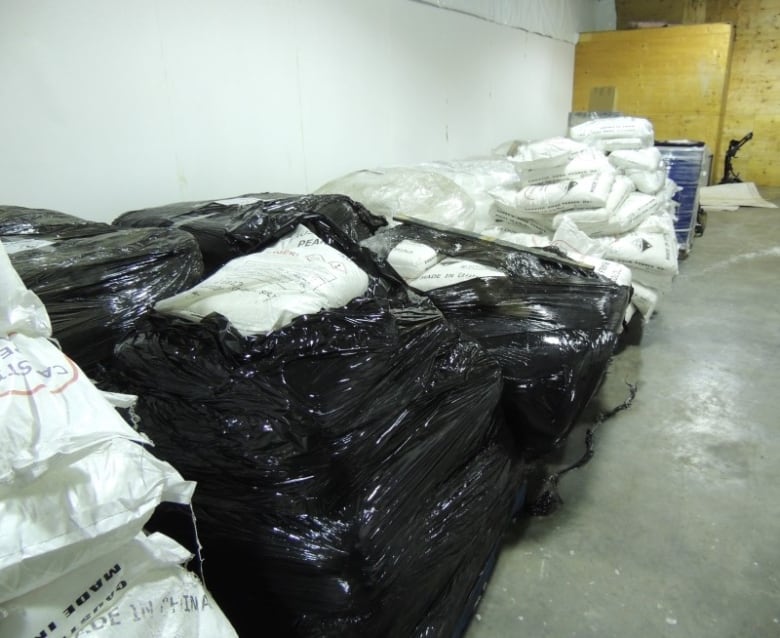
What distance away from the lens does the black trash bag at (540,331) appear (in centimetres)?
144

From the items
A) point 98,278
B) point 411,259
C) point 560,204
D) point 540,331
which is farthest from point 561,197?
point 98,278

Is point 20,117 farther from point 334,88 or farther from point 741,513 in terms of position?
point 741,513

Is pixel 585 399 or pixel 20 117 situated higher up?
pixel 20 117

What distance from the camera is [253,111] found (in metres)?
2.39

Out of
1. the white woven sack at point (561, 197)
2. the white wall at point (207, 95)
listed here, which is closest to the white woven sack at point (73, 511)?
the white wall at point (207, 95)

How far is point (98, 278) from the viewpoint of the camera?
1.20 metres

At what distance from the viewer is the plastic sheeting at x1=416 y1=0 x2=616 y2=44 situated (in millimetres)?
4191

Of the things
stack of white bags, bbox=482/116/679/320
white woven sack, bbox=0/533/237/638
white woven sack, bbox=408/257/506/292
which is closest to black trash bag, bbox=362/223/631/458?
white woven sack, bbox=408/257/506/292

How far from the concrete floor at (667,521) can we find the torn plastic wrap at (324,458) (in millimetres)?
332

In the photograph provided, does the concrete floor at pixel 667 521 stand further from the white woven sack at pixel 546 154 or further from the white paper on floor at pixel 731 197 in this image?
the white paper on floor at pixel 731 197

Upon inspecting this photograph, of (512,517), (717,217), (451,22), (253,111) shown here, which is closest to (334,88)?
(253,111)

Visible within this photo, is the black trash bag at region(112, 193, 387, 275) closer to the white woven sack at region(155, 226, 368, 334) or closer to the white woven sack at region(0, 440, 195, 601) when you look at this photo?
the white woven sack at region(155, 226, 368, 334)

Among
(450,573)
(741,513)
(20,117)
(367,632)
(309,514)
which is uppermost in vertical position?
(20,117)

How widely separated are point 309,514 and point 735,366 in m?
2.40
